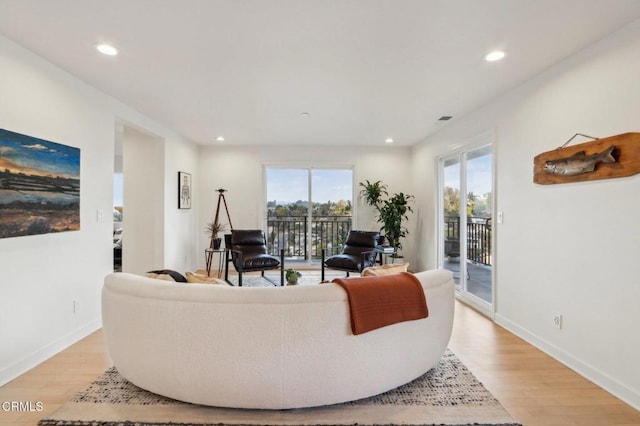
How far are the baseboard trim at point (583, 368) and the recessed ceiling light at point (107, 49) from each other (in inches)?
168

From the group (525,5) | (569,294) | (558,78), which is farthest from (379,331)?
(558,78)

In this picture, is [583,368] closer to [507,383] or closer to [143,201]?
[507,383]

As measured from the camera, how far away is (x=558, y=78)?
272 centimetres

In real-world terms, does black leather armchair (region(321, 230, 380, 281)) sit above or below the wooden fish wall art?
below

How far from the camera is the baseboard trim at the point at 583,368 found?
2.10 metres

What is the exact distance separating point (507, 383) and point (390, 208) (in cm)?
366

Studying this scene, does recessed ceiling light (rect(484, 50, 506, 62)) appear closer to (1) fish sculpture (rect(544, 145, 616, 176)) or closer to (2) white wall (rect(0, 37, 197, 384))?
(1) fish sculpture (rect(544, 145, 616, 176))

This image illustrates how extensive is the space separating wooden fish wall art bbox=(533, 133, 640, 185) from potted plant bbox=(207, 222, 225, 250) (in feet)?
15.1

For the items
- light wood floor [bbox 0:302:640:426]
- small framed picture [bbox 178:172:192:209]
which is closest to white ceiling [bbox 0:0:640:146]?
small framed picture [bbox 178:172:192:209]

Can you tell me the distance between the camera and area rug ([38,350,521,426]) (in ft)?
6.07

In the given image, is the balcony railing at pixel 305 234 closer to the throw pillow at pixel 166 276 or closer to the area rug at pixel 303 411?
the throw pillow at pixel 166 276

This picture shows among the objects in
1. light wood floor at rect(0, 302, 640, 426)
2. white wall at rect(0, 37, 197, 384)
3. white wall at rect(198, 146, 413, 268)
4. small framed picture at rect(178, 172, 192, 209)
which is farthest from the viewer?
white wall at rect(198, 146, 413, 268)

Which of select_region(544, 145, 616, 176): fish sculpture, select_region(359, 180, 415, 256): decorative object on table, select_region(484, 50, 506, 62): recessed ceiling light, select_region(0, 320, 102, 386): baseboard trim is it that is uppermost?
select_region(484, 50, 506, 62): recessed ceiling light

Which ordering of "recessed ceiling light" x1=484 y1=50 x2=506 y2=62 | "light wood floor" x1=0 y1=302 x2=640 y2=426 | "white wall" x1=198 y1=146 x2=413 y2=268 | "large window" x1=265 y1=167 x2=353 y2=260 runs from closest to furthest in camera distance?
"light wood floor" x1=0 y1=302 x2=640 y2=426 → "recessed ceiling light" x1=484 y1=50 x2=506 y2=62 → "white wall" x1=198 y1=146 x2=413 y2=268 → "large window" x1=265 y1=167 x2=353 y2=260
